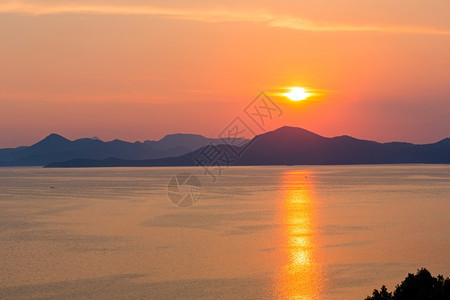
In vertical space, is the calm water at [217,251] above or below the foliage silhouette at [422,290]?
below

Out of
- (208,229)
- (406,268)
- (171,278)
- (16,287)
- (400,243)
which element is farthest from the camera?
(208,229)

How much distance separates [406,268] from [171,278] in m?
21.5

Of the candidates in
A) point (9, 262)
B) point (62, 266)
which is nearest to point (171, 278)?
point (62, 266)

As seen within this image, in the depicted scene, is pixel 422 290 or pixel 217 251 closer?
pixel 422 290

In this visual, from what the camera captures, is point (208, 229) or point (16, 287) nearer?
point (16, 287)

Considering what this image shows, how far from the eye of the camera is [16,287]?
45938 mm

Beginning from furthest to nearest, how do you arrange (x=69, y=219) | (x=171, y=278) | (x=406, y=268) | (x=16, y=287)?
(x=69, y=219) < (x=406, y=268) < (x=171, y=278) < (x=16, y=287)

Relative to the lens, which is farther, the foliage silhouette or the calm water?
the calm water

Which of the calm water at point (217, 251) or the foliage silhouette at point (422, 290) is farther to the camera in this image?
the calm water at point (217, 251)

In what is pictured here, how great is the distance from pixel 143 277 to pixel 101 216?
165ft

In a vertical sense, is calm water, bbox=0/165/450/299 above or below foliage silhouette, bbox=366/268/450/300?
below

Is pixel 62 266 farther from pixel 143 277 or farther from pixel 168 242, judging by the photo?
pixel 168 242

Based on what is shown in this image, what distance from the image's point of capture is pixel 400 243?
67438mm

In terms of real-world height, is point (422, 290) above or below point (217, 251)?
above
